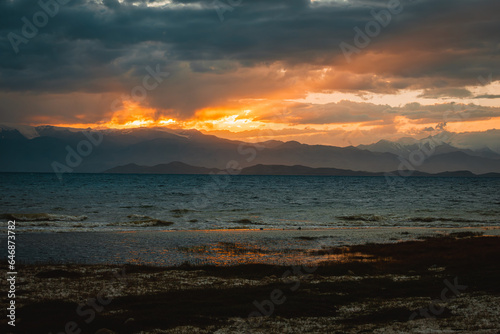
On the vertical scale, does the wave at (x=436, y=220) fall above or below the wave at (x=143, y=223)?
below

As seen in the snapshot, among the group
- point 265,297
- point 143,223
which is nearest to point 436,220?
point 143,223

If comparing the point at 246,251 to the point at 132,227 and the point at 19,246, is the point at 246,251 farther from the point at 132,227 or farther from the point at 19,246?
the point at 132,227

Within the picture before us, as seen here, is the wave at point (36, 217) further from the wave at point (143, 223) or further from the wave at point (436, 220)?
the wave at point (436, 220)

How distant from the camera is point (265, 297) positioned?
15945 millimetres

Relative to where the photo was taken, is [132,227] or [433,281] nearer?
[433,281]

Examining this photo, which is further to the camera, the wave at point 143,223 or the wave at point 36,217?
the wave at point 36,217

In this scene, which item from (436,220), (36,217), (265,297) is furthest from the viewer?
(436,220)

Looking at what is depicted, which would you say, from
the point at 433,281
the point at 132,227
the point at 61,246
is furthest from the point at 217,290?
the point at 132,227

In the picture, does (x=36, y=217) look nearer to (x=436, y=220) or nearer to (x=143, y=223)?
(x=143, y=223)

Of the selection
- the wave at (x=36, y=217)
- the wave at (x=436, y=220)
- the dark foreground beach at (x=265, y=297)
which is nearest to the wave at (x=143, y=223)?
the wave at (x=36, y=217)

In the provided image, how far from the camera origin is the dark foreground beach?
12.6 metres

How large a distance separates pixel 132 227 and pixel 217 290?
31.1m

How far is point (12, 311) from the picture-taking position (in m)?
13.7

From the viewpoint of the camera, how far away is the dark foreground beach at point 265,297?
12617 mm
